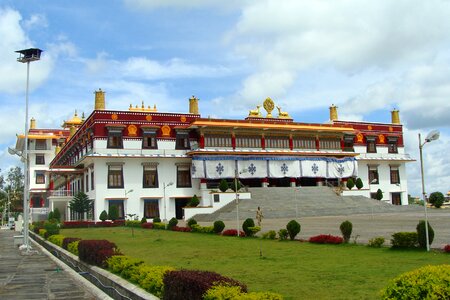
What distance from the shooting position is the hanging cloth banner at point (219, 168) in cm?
4853

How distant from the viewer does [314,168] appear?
2111 inches

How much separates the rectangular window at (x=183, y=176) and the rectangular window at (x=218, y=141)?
3303 mm

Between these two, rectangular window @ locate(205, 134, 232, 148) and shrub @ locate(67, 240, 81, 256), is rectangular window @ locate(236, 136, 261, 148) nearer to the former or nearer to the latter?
rectangular window @ locate(205, 134, 232, 148)

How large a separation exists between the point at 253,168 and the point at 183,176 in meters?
7.15

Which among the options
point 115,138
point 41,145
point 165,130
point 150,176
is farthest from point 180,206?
point 41,145

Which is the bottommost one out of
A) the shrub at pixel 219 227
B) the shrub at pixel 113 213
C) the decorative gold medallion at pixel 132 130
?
the shrub at pixel 219 227

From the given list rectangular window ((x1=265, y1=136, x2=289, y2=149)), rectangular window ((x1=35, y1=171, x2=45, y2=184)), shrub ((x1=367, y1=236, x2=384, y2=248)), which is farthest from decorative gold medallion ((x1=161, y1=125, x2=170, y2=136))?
shrub ((x1=367, y1=236, x2=384, y2=248))

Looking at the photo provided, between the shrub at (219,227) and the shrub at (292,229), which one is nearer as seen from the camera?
the shrub at (292,229)

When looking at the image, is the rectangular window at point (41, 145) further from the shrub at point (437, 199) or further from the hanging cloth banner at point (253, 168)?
the shrub at point (437, 199)

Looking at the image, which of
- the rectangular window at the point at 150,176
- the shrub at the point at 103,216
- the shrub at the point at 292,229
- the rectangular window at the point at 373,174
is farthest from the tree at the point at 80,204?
the rectangular window at the point at 373,174

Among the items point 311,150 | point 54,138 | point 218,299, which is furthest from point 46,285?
point 54,138

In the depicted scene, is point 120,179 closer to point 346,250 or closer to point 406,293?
point 346,250

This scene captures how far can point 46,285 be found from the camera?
41.1 feet

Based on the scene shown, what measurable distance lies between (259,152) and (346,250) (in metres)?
35.7
